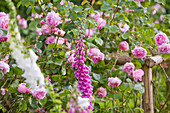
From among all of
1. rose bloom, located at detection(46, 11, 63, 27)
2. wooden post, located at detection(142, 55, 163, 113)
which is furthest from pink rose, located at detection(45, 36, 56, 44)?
wooden post, located at detection(142, 55, 163, 113)

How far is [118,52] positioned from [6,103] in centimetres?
91

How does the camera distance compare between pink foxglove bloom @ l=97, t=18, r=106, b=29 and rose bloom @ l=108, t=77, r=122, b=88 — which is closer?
rose bloom @ l=108, t=77, r=122, b=88

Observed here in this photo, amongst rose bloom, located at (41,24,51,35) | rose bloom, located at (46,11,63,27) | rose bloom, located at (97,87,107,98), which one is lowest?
rose bloom, located at (97,87,107,98)

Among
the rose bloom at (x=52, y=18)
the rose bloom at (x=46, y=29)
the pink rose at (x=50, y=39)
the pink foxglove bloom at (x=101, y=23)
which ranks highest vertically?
the pink foxglove bloom at (x=101, y=23)

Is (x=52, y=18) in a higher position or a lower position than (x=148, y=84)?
higher

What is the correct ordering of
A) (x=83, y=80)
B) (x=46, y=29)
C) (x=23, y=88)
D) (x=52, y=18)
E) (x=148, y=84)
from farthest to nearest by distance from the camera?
(x=148, y=84) < (x=46, y=29) < (x=52, y=18) < (x=23, y=88) < (x=83, y=80)

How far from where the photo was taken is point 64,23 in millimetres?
1583

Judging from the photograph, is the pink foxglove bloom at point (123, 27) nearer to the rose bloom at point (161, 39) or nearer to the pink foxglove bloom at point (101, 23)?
the pink foxglove bloom at point (101, 23)

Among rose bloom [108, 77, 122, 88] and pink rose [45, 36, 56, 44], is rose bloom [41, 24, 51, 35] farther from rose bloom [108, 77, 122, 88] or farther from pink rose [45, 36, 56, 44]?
rose bloom [108, 77, 122, 88]

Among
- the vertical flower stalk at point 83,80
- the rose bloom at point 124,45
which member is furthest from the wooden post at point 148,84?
the vertical flower stalk at point 83,80

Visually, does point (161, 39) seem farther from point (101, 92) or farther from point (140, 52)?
point (101, 92)

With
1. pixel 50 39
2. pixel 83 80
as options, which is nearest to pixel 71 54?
pixel 50 39

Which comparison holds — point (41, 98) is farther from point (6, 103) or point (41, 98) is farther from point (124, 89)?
point (124, 89)

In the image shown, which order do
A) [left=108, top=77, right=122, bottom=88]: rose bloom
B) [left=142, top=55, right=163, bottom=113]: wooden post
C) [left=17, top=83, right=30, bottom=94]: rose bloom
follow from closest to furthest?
[left=17, top=83, right=30, bottom=94]: rose bloom, [left=108, top=77, right=122, bottom=88]: rose bloom, [left=142, top=55, right=163, bottom=113]: wooden post
